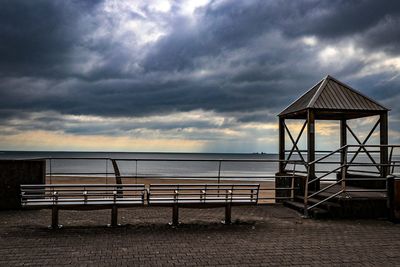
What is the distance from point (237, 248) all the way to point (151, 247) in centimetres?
141

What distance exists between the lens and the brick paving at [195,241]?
6.11 meters

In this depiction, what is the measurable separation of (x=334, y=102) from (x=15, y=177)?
8840mm

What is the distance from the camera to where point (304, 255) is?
6.47 meters

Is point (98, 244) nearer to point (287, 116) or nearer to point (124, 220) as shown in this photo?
point (124, 220)

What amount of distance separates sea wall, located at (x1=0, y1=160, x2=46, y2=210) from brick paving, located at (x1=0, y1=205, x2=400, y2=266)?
0.46 meters

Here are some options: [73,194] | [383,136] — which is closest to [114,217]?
[73,194]

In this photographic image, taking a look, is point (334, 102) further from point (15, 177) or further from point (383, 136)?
point (15, 177)

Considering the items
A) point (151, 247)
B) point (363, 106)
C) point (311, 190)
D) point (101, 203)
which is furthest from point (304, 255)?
point (363, 106)

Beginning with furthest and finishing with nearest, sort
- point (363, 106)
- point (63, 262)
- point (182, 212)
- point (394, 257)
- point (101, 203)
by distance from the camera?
point (363, 106) < point (182, 212) < point (101, 203) < point (394, 257) < point (63, 262)

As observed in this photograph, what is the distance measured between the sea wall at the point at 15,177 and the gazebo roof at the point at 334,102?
7395mm

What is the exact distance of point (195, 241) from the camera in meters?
7.26

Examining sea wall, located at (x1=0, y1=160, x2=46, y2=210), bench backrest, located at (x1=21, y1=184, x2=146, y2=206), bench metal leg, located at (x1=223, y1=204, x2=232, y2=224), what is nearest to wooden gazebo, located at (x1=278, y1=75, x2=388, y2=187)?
bench metal leg, located at (x1=223, y1=204, x2=232, y2=224)

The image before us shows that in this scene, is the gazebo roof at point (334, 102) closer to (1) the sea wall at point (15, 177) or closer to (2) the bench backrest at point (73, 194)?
(2) the bench backrest at point (73, 194)

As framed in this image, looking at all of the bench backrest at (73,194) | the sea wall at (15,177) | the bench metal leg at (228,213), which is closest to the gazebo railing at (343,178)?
the bench metal leg at (228,213)
